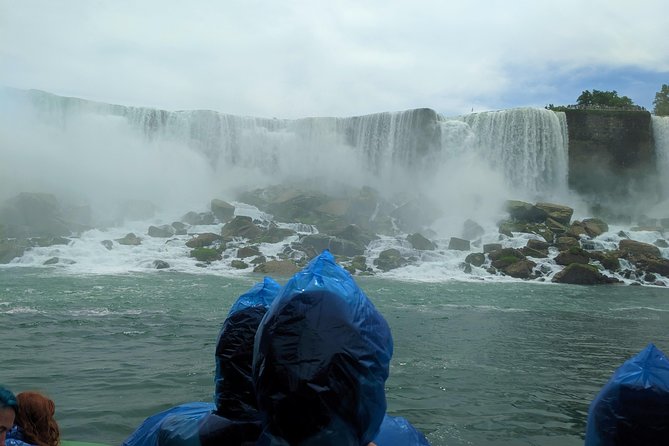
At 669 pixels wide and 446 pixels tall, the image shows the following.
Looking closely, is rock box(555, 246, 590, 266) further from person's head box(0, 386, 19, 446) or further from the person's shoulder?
person's head box(0, 386, 19, 446)

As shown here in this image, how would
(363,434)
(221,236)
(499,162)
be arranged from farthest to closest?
1. (499,162)
2. (221,236)
3. (363,434)

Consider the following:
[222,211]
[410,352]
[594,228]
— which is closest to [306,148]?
[222,211]

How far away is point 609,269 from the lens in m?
22.1

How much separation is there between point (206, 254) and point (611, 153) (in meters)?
25.8

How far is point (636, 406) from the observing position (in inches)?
73.5

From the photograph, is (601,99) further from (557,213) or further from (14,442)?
(14,442)

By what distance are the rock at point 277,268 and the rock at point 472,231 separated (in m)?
10.4

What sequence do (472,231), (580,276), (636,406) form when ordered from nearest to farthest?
(636,406) → (580,276) → (472,231)

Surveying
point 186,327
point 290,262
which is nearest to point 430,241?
point 290,262

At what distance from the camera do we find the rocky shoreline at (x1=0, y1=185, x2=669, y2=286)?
2188 centimetres

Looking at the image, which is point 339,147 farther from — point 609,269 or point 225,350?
point 225,350

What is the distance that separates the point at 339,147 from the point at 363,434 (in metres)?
36.8

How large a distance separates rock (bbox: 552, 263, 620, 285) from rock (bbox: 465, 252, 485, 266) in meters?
3.23

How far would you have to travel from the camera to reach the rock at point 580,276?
66.4 ft
